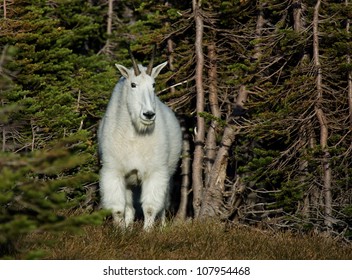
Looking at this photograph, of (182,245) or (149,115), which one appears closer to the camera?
Answer: (182,245)

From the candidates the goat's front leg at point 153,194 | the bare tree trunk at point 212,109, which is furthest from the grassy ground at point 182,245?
the bare tree trunk at point 212,109

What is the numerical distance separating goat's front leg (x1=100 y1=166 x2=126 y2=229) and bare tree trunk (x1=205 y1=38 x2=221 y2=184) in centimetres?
205

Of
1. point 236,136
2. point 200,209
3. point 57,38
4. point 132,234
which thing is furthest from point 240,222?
point 57,38

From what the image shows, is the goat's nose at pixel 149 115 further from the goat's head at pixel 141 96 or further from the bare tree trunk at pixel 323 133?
the bare tree trunk at pixel 323 133

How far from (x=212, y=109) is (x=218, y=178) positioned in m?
1.45

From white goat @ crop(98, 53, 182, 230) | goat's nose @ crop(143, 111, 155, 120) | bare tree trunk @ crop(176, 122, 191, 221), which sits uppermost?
goat's nose @ crop(143, 111, 155, 120)

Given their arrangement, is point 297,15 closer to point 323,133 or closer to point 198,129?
point 323,133

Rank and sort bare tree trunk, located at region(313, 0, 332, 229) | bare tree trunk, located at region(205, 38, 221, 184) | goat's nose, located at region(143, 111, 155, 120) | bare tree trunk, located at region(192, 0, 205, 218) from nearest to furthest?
goat's nose, located at region(143, 111, 155, 120) < bare tree trunk, located at region(313, 0, 332, 229) < bare tree trunk, located at region(192, 0, 205, 218) < bare tree trunk, located at region(205, 38, 221, 184)

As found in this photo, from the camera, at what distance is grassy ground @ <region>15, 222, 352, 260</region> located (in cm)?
775

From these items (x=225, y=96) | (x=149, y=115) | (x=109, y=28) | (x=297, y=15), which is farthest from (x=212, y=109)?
(x=109, y=28)

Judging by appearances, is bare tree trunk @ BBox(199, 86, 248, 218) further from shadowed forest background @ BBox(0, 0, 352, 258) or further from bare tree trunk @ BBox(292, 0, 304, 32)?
bare tree trunk @ BBox(292, 0, 304, 32)

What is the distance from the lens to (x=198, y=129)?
11953 mm

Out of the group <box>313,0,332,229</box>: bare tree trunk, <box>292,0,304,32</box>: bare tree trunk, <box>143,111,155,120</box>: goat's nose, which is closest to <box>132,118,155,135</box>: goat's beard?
<box>143,111,155,120</box>: goat's nose

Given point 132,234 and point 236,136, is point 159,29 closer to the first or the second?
point 236,136
